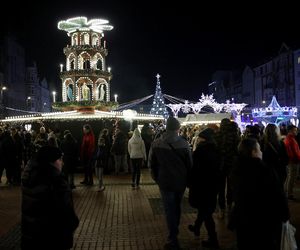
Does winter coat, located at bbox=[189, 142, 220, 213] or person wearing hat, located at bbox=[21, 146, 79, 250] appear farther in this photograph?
winter coat, located at bbox=[189, 142, 220, 213]

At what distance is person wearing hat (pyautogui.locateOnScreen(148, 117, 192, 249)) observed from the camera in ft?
22.9

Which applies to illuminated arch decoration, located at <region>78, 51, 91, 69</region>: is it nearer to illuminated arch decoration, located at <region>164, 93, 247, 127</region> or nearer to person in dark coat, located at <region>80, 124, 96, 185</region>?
person in dark coat, located at <region>80, 124, 96, 185</region>

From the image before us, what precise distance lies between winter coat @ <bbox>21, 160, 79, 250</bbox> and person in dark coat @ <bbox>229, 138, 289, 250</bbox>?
A: 184 centimetres

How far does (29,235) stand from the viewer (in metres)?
4.80

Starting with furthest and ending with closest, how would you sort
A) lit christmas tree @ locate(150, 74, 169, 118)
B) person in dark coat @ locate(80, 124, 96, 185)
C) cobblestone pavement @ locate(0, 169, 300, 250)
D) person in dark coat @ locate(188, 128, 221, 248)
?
lit christmas tree @ locate(150, 74, 169, 118) < person in dark coat @ locate(80, 124, 96, 185) < cobblestone pavement @ locate(0, 169, 300, 250) < person in dark coat @ locate(188, 128, 221, 248)

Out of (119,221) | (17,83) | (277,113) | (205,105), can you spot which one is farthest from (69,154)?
(17,83)

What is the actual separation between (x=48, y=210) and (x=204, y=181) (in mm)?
3025

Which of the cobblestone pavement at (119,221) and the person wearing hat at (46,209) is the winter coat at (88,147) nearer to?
the cobblestone pavement at (119,221)

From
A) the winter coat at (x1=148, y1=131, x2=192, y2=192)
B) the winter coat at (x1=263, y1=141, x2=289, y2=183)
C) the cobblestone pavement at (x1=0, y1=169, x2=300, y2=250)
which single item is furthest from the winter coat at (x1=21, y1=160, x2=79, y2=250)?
the winter coat at (x1=263, y1=141, x2=289, y2=183)

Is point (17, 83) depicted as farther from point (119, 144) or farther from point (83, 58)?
point (119, 144)

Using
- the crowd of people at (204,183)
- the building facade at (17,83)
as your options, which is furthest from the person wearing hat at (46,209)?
the building facade at (17,83)

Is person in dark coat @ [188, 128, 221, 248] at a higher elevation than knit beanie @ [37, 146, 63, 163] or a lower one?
lower

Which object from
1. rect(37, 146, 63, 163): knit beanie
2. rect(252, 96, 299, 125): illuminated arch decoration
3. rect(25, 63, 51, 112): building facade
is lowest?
rect(37, 146, 63, 163): knit beanie

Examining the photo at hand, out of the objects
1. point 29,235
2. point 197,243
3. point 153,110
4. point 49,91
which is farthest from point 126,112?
point 49,91
